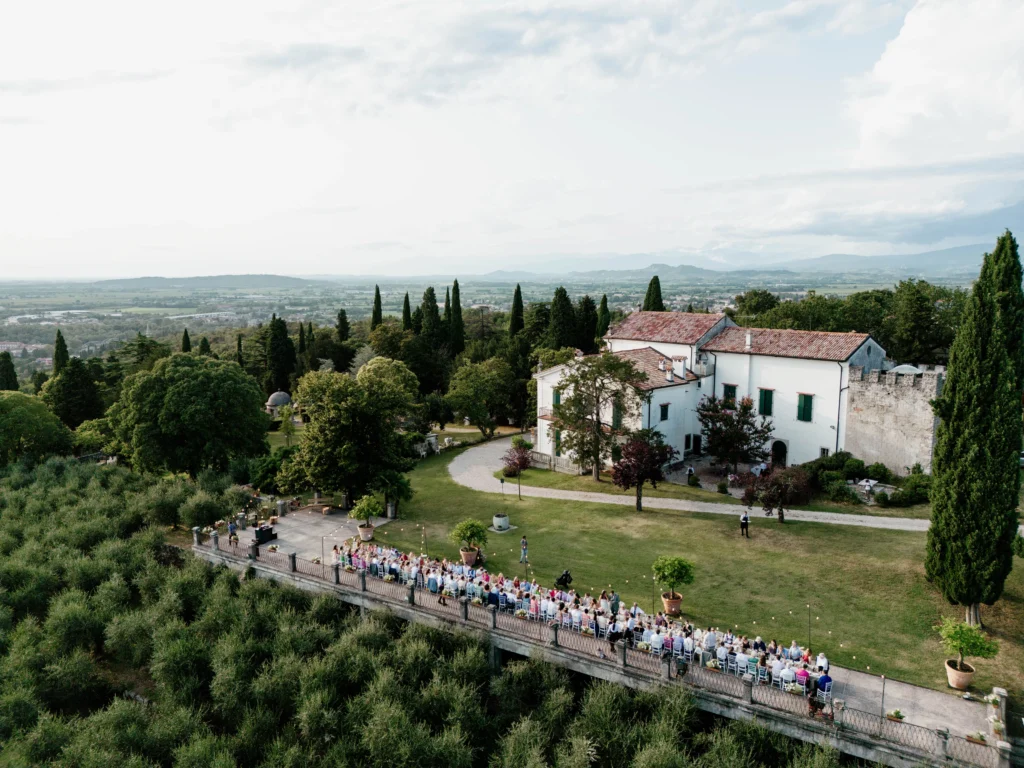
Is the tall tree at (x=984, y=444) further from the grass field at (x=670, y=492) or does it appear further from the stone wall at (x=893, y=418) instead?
the stone wall at (x=893, y=418)

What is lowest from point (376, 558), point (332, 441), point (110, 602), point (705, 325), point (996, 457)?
point (110, 602)

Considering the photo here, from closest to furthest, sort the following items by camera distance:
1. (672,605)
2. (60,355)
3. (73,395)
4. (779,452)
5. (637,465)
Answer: (672,605)
(637,465)
(779,452)
(73,395)
(60,355)

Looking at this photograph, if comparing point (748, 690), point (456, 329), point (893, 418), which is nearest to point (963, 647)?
point (748, 690)

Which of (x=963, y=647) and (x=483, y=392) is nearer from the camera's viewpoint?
(x=963, y=647)

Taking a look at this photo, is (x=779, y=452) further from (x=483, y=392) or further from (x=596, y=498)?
(x=483, y=392)

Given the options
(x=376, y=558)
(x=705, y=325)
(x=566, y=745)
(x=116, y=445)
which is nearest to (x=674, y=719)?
(x=566, y=745)

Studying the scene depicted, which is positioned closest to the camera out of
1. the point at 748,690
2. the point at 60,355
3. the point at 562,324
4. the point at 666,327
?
the point at 748,690

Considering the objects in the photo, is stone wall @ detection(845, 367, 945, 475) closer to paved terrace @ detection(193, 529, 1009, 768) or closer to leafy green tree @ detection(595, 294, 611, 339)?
paved terrace @ detection(193, 529, 1009, 768)

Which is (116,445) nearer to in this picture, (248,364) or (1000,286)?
(248,364)
